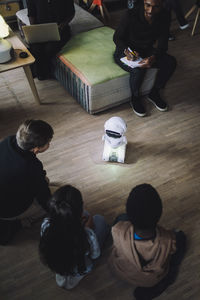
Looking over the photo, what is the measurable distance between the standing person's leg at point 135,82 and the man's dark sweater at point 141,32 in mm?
101

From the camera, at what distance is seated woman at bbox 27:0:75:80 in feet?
7.77

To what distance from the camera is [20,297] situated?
1419 mm

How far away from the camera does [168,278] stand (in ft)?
4.69

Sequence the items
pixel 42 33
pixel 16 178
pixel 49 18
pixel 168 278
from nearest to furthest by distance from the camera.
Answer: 1. pixel 16 178
2. pixel 168 278
3. pixel 42 33
4. pixel 49 18

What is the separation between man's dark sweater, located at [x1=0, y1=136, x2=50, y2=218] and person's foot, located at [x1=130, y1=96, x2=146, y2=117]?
1351 millimetres

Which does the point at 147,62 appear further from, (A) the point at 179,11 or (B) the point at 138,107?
(A) the point at 179,11

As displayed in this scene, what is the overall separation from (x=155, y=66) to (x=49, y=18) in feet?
3.91

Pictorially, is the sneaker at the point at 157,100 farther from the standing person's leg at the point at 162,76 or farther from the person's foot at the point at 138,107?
the person's foot at the point at 138,107

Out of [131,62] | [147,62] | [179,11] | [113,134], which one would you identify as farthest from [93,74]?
[179,11]

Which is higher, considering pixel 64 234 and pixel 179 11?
pixel 179 11

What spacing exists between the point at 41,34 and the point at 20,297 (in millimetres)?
2196

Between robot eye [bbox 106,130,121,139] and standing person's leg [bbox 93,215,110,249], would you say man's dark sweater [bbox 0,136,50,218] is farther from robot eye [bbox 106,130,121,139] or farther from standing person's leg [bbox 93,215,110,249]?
robot eye [bbox 106,130,121,139]

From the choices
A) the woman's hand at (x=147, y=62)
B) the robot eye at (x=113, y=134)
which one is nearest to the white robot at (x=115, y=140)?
the robot eye at (x=113, y=134)

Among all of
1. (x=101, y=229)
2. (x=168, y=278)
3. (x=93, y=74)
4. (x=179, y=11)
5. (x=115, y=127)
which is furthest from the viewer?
(x=179, y=11)
